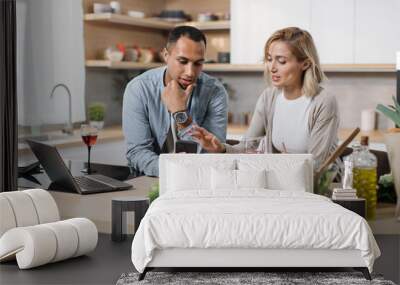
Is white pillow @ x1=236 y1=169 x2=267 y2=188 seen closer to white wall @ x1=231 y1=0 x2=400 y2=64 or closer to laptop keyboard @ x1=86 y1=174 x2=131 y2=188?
laptop keyboard @ x1=86 y1=174 x2=131 y2=188

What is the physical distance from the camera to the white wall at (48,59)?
6043mm

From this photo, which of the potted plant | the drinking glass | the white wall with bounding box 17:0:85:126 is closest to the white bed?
the potted plant

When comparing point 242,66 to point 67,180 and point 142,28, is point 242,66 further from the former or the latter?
point 67,180

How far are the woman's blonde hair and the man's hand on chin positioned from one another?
734 millimetres

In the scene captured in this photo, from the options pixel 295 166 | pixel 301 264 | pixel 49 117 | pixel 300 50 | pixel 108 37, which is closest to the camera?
pixel 301 264

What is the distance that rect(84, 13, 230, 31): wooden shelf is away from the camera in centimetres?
641

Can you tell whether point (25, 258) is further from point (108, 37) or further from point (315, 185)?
point (108, 37)

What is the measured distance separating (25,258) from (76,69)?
3313mm

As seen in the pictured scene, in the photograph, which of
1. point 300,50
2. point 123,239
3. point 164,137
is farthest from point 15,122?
point 300,50

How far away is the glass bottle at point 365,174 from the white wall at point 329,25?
108 inches

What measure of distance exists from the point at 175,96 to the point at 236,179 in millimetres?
1142

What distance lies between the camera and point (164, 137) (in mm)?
4801

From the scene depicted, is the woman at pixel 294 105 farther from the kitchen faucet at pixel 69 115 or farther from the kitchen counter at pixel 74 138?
the kitchen faucet at pixel 69 115

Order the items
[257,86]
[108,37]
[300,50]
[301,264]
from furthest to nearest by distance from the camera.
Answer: [257,86], [108,37], [300,50], [301,264]
